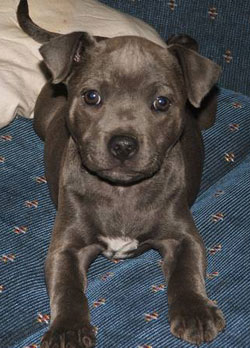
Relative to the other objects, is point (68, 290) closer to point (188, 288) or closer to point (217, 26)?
point (188, 288)

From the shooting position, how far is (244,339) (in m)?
3.06

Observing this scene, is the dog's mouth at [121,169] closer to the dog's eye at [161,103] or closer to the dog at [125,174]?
the dog at [125,174]

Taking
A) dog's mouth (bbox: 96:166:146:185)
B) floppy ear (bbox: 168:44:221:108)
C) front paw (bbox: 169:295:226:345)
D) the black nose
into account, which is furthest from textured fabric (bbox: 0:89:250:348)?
floppy ear (bbox: 168:44:221:108)

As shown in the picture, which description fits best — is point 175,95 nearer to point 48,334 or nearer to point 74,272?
point 74,272

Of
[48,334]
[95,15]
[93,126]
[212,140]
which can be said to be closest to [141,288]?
[48,334]

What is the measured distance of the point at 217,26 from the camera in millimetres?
4938

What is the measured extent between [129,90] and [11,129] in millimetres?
1396

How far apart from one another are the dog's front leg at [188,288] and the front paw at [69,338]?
1.08 ft

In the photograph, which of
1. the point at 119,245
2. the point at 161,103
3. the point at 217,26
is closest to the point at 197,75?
the point at 161,103

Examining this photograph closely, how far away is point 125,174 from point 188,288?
0.53 m

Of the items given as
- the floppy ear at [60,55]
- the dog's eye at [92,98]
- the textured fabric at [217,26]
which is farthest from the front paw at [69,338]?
the textured fabric at [217,26]

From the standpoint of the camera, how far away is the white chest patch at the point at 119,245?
11.7 ft

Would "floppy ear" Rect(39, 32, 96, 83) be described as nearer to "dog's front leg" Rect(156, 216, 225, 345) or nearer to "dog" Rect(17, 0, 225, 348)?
"dog" Rect(17, 0, 225, 348)

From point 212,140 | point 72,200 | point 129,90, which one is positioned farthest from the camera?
point 212,140
